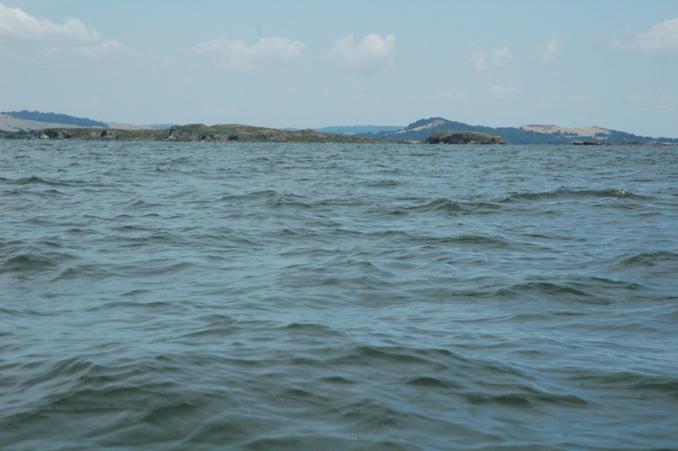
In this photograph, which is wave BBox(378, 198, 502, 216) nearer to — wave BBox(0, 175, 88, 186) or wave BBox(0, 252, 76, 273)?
wave BBox(0, 252, 76, 273)

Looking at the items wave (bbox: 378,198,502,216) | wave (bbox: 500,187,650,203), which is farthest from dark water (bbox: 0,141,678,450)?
wave (bbox: 500,187,650,203)

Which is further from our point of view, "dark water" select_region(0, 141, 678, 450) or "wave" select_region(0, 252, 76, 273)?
"wave" select_region(0, 252, 76, 273)

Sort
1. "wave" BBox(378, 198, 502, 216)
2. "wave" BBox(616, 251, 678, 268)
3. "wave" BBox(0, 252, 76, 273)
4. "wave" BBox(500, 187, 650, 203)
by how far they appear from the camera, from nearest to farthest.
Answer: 1. "wave" BBox(0, 252, 76, 273)
2. "wave" BBox(616, 251, 678, 268)
3. "wave" BBox(378, 198, 502, 216)
4. "wave" BBox(500, 187, 650, 203)

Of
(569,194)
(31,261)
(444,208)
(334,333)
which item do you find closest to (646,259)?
(334,333)

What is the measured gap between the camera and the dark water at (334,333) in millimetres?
7105

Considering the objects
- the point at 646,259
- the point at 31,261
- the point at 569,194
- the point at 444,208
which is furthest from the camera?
the point at 569,194

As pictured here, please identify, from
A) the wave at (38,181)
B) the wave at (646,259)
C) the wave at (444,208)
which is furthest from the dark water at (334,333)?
the wave at (38,181)

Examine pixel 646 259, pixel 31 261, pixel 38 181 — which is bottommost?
pixel 38 181

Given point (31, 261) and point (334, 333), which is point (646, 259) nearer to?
point (334, 333)

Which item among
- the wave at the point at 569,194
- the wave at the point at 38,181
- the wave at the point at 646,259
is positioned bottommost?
the wave at the point at 38,181

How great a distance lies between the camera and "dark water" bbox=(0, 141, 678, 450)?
711 cm

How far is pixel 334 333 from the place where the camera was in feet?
34.4

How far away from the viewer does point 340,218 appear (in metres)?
25.0

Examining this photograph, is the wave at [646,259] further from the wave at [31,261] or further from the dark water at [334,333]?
the wave at [31,261]
